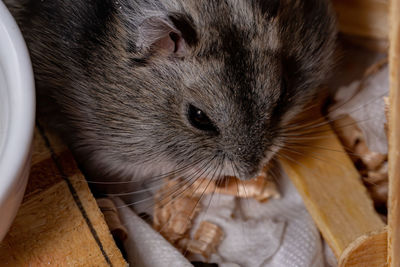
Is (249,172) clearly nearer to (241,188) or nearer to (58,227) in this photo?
(241,188)

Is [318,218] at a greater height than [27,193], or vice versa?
[318,218]

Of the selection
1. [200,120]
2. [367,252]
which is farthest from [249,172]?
[367,252]

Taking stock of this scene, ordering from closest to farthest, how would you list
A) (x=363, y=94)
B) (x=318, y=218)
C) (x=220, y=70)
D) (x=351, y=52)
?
(x=220, y=70) < (x=318, y=218) < (x=363, y=94) < (x=351, y=52)

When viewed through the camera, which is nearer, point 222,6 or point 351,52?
point 222,6

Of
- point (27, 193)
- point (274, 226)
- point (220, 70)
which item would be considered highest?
point (220, 70)

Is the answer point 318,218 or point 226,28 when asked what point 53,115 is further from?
point 318,218

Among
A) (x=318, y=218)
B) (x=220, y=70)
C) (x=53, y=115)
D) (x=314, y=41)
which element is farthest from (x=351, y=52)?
(x=53, y=115)

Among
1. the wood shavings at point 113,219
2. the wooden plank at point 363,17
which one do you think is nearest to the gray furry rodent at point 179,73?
the wood shavings at point 113,219

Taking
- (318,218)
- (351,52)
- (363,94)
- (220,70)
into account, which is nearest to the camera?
(220,70)

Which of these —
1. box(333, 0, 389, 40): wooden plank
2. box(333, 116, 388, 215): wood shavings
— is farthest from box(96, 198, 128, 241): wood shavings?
box(333, 0, 389, 40): wooden plank
